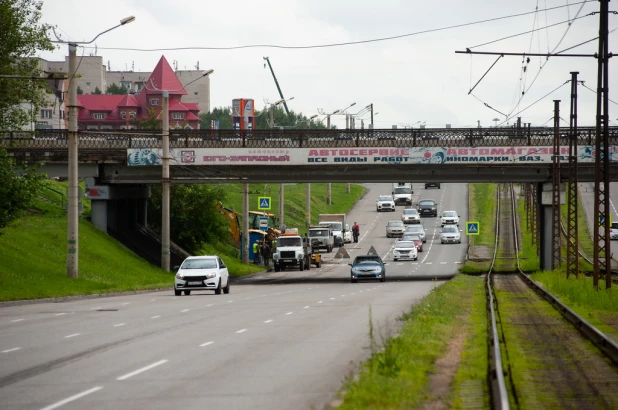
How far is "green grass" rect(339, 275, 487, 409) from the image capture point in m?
10.6

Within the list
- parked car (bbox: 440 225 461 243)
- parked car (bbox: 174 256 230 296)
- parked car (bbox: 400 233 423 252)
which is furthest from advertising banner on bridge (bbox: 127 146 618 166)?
parked car (bbox: 440 225 461 243)

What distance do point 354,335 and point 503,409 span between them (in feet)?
35.6

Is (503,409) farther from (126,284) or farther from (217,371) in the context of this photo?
(126,284)

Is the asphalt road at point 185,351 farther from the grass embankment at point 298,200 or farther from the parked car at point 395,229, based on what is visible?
the grass embankment at point 298,200

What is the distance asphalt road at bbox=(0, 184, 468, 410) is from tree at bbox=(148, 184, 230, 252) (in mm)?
27547

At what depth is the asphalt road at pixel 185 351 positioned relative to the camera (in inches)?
462

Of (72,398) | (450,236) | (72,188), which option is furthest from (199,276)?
(450,236)

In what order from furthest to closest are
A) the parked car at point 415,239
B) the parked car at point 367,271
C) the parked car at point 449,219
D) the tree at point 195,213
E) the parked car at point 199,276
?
the parked car at point 449,219
the parked car at point 415,239
the tree at point 195,213
the parked car at point 367,271
the parked car at point 199,276

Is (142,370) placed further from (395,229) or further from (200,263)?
(395,229)

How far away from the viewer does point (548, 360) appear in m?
A: 15.0

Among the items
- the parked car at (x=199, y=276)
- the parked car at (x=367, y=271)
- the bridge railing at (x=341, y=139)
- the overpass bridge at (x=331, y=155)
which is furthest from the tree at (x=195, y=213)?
the parked car at (x=199, y=276)

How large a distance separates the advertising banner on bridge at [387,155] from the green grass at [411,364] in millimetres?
32222

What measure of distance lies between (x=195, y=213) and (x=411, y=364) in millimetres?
50836

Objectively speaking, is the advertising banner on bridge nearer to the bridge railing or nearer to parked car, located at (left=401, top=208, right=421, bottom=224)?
the bridge railing
